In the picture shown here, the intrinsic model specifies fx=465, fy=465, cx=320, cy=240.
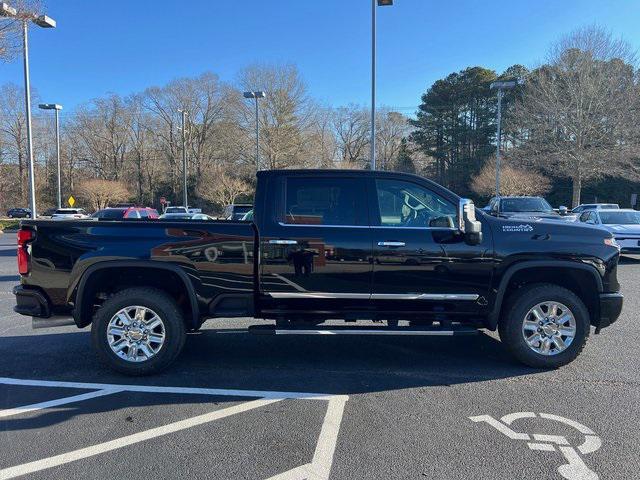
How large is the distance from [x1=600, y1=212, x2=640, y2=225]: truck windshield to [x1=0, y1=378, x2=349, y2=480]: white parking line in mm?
13290

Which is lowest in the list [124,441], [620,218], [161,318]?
[124,441]

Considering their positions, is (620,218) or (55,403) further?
(620,218)

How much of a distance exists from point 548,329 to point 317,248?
2.51 m

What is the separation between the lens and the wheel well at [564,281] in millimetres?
4836

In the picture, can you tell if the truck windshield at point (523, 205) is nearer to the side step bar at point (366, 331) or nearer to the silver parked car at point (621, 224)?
the silver parked car at point (621, 224)

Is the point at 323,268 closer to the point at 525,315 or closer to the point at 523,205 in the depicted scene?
the point at 525,315

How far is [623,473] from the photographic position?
2951 mm

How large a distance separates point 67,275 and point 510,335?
450cm

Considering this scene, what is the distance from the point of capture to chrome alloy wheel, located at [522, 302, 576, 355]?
15.6 feet

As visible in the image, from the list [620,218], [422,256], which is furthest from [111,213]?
[620,218]

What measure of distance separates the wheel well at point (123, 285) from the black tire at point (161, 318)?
20cm

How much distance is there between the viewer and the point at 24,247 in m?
4.62

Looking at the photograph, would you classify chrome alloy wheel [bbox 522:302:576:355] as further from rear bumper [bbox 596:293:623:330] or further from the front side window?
the front side window

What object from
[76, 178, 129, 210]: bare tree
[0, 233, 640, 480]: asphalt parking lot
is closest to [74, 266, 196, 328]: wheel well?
[0, 233, 640, 480]: asphalt parking lot
